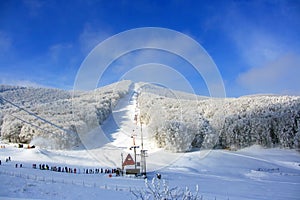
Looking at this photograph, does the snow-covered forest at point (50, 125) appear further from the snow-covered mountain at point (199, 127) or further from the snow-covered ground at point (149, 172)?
the snow-covered ground at point (149, 172)

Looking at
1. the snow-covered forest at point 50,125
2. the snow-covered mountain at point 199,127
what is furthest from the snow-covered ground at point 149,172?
the snow-covered forest at point 50,125

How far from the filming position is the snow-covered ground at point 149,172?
19281 millimetres

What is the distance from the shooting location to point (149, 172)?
3612cm

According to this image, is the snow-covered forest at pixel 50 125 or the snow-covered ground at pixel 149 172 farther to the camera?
the snow-covered forest at pixel 50 125

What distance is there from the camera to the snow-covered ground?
1928cm

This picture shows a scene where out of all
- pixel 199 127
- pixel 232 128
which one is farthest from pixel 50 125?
pixel 232 128

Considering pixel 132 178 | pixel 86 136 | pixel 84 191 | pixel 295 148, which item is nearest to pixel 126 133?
pixel 86 136

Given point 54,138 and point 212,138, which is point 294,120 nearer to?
point 212,138

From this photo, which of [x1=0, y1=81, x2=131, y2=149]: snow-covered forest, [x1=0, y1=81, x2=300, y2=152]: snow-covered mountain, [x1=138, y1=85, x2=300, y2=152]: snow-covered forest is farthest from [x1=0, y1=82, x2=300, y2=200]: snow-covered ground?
[x1=0, y1=81, x2=131, y2=149]: snow-covered forest

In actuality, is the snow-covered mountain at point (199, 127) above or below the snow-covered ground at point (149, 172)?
above

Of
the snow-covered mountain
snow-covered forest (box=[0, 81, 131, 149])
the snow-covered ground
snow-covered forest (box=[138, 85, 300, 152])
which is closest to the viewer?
the snow-covered ground

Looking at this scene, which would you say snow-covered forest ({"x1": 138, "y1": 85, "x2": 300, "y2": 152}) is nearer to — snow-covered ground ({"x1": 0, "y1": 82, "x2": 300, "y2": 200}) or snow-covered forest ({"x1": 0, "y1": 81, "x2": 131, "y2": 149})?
snow-covered ground ({"x1": 0, "y1": 82, "x2": 300, "y2": 200})

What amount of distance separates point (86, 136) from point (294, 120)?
53.0 m

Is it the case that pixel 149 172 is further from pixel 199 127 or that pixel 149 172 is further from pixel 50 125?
pixel 50 125
